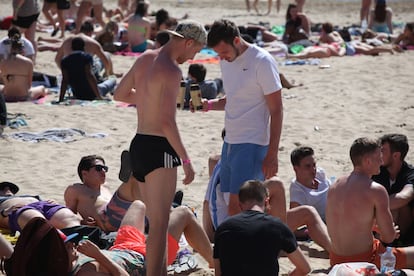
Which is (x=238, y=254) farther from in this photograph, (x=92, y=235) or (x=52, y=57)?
(x=52, y=57)

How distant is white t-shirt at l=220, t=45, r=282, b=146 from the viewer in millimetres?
5574

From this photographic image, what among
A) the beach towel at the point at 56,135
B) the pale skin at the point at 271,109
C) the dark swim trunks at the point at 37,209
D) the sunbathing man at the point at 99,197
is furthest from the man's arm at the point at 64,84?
the pale skin at the point at 271,109

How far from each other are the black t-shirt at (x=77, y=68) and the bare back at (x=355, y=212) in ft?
19.7

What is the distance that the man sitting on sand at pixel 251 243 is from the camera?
14.6ft

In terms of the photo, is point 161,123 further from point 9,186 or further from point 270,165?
Result: point 9,186

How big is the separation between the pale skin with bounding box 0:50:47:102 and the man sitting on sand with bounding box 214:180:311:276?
675 cm

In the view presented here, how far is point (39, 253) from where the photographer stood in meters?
4.21

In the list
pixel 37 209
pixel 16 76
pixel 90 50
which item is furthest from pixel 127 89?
pixel 90 50

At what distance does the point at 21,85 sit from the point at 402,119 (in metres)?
4.77

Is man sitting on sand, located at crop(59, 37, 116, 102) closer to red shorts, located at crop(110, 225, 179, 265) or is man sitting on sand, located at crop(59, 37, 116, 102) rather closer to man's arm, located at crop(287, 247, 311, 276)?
red shorts, located at crop(110, 225, 179, 265)

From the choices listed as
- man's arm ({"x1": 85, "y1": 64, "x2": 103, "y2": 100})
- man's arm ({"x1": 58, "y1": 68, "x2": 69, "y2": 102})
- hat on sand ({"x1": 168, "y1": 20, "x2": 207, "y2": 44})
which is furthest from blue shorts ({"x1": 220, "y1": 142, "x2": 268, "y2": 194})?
man's arm ({"x1": 58, "y1": 68, "x2": 69, "y2": 102})

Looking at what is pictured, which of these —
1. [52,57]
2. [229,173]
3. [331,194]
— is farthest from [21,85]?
[331,194]

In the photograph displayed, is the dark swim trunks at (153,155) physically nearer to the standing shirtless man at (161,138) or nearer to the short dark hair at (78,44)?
the standing shirtless man at (161,138)

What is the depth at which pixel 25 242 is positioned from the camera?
420 centimetres
